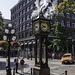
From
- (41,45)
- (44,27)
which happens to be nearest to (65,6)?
(44,27)

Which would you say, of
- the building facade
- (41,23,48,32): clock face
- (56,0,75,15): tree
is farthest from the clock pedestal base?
the building facade

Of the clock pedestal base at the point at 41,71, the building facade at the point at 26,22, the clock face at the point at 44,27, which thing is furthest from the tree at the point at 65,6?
the building facade at the point at 26,22

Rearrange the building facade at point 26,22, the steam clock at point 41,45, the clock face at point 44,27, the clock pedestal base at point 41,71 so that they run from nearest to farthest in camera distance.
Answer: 1. the clock pedestal base at point 41,71
2. the steam clock at point 41,45
3. the clock face at point 44,27
4. the building facade at point 26,22

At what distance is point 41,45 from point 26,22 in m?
Answer: 41.4

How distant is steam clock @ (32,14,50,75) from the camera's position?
7750mm

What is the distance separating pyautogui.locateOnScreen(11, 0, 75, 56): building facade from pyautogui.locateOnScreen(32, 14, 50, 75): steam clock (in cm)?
3141

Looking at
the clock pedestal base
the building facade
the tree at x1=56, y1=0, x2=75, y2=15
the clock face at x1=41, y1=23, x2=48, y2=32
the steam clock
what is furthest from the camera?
the building facade

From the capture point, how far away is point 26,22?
159 ft

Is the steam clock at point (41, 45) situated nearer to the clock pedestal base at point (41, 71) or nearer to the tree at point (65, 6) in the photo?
the clock pedestal base at point (41, 71)

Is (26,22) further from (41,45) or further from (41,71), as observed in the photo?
(41,71)

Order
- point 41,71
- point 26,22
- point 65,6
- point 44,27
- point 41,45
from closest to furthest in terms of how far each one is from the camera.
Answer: point 41,71 < point 41,45 < point 44,27 < point 65,6 < point 26,22

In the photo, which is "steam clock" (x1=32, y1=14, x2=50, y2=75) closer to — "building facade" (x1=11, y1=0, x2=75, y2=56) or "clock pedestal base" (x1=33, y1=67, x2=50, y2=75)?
"clock pedestal base" (x1=33, y1=67, x2=50, y2=75)

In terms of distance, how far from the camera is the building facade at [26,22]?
43.9 metres

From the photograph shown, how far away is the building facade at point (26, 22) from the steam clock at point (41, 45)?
3141cm
